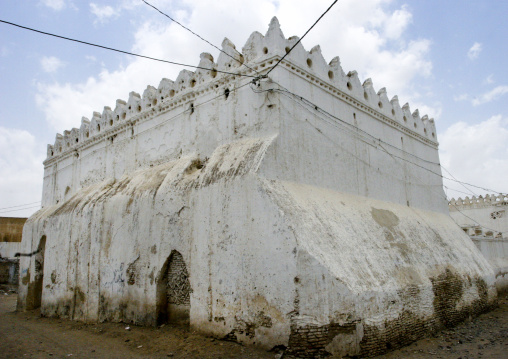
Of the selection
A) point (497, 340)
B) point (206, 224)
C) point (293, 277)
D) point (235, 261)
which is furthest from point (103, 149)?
point (497, 340)

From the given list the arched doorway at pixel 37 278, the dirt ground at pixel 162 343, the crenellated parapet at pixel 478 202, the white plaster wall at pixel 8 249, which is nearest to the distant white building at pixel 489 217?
the crenellated parapet at pixel 478 202

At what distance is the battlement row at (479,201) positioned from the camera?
20547mm

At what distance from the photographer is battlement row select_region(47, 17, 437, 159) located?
26.9ft

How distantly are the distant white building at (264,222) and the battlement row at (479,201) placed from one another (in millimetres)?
10021

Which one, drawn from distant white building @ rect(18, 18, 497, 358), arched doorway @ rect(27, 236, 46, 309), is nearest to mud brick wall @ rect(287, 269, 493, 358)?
distant white building @ rect(18, 18, 497, 358)

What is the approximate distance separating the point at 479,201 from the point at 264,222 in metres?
19.5

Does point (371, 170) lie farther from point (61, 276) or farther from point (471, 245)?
point (61, 276)

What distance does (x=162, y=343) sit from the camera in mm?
7172

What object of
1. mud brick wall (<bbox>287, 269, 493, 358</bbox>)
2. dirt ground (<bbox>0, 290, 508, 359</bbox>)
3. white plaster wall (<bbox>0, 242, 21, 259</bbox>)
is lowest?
dirt ground (<bbox>0, 290, 508, 359</bbox>)

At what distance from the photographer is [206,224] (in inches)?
294

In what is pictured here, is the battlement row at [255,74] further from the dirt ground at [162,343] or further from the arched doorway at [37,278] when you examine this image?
the dirt ground at [162,343]

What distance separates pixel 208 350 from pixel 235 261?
1525mm

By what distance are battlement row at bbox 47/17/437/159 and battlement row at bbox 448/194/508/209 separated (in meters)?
9.67

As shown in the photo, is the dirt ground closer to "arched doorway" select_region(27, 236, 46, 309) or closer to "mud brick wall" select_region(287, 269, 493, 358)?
"mud brick wall" select_region(287, 269, 493, 358)
